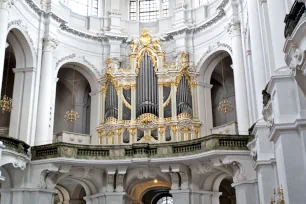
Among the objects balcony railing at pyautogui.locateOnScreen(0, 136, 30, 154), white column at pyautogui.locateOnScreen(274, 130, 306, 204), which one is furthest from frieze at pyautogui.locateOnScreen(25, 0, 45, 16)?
white column at pyautogui.locateOnScreen(274, 130, 306, 204)

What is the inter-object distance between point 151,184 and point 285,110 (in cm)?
1386

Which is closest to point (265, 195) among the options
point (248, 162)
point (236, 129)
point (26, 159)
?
point (248, 162)

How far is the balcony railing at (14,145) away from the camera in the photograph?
18422mm

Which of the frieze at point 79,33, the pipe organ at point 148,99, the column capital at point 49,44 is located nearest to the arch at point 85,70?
the pipe organ at point 148,99

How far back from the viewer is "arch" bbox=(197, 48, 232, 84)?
25.2 m

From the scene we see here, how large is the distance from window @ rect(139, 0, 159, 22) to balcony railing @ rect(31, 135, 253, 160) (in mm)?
10830

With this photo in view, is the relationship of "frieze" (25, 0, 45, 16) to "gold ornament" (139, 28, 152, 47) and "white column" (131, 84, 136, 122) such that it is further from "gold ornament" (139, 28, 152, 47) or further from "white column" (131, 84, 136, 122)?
"white column" (131, 84, 136, 122)

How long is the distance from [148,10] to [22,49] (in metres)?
9.60

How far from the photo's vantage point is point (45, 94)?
22891 millimetres

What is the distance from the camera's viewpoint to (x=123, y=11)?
94.0 ft

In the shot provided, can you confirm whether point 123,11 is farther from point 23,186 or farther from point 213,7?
point 23,186

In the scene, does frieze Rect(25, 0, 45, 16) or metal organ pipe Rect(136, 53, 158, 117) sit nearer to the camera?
frieze Rect(25, 0, 45, 16)

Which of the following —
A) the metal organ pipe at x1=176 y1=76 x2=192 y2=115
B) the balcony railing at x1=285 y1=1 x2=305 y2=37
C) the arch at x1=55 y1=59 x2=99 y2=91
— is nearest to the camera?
the balcony railing at x1=285 y1=1 x2=305 y2=37

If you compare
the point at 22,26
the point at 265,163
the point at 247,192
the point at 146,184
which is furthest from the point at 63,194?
the point at 265,163
